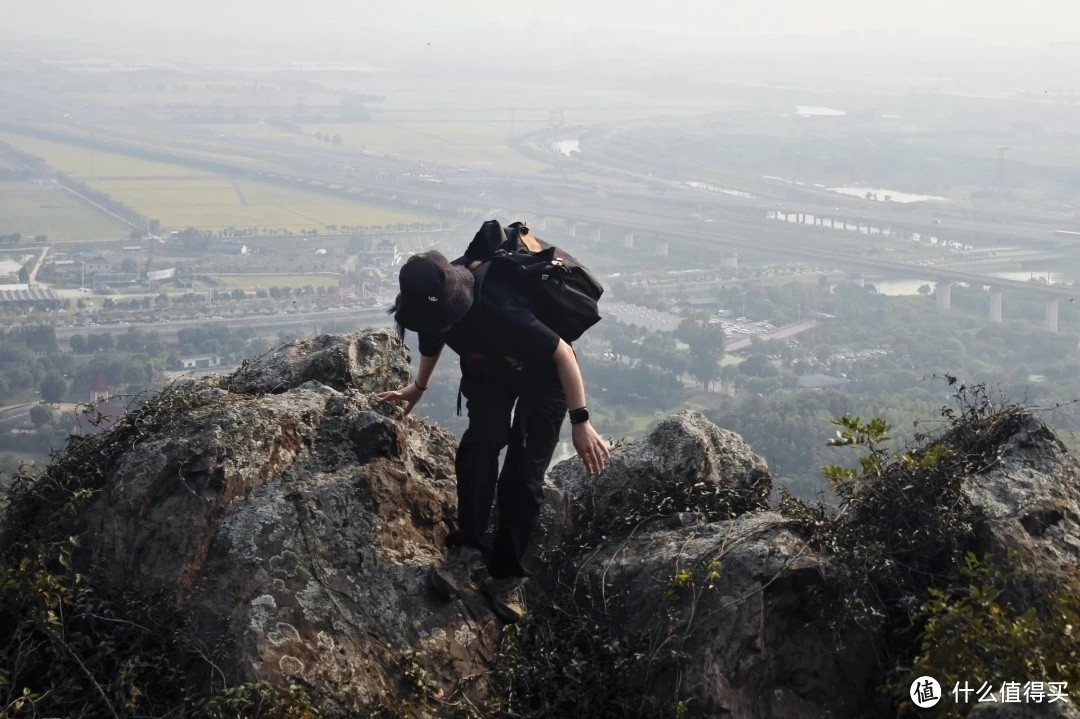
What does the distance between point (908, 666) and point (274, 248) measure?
45.9 m

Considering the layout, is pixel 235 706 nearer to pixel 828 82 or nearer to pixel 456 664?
pixel 456 664

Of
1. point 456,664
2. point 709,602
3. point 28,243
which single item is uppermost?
point 709,602

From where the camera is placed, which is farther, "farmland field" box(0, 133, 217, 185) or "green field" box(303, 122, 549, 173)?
"green field" box(303, 122, 549, 173)

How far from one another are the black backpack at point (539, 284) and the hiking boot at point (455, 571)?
43.0 inches

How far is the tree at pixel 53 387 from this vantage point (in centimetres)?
2530

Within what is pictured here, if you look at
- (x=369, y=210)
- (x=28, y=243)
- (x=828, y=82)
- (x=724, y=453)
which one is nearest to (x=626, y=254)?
(x=369, y=210)

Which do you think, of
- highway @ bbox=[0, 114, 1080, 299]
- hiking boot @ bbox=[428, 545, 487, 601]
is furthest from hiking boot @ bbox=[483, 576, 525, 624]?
highway @ bbox=[0, 114, 1080, 299]

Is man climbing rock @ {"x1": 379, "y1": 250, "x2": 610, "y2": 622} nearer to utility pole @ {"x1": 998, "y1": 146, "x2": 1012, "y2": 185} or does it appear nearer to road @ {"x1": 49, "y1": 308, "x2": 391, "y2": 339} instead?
road @ {"x1": 49, "y1": 308, "x2": 391, "y2": 339}

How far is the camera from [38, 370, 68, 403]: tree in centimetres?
2530

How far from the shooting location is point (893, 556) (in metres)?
4.81

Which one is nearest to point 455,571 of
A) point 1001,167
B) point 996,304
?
point 996,304

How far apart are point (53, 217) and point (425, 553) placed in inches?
2223

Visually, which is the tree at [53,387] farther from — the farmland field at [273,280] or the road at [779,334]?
the road at [779,334]

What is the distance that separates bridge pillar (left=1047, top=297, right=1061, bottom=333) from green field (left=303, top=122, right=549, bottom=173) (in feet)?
104
